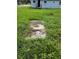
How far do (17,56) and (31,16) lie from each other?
0.99 ft

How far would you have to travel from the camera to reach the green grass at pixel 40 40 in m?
1.34

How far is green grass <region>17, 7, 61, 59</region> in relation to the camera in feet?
4.40

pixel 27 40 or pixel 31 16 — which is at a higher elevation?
pixel 31 16

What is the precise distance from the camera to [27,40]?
1345 mm

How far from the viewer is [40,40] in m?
1.35

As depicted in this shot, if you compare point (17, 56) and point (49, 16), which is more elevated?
point (49, 16)
